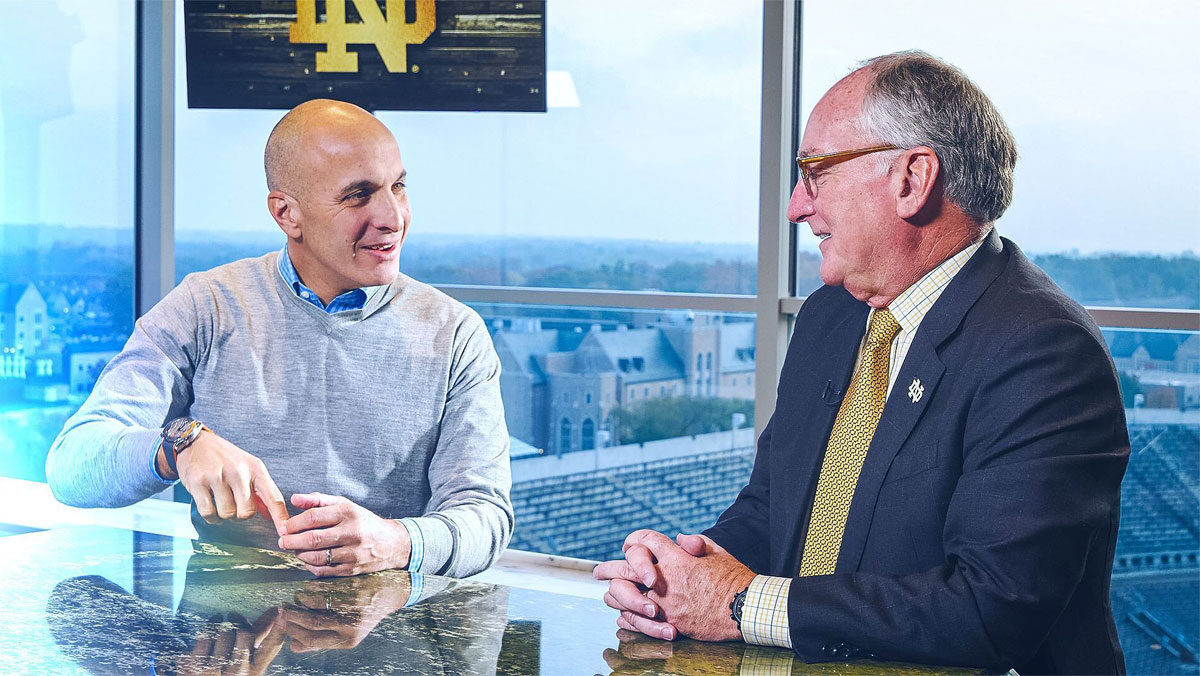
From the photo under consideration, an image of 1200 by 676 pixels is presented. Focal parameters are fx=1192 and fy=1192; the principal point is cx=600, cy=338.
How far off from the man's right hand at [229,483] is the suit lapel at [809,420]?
74 cm

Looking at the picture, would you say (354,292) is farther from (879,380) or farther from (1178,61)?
(1178,61)

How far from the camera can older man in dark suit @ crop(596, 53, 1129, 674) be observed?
1373 millimetres

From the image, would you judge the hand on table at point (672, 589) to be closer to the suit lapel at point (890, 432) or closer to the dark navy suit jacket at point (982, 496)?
the dark navy suit jacket at point (982, 496)

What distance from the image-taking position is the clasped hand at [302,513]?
1.64 m

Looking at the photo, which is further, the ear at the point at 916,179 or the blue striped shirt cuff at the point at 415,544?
the blue striped shirt cuff at the point at 415,544

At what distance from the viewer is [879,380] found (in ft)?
5.74

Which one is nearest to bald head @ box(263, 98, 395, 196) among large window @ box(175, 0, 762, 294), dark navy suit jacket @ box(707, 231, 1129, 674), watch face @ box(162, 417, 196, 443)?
watch face @ box(162, 417, 196, 443)

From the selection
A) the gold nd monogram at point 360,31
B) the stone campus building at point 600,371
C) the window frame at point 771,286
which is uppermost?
the gold nd monogram at point 360,31

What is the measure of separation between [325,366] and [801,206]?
1.03 metres

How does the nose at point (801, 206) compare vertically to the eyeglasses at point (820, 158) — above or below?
below

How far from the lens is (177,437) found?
6.32 feet

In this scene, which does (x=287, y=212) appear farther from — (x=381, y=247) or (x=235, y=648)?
(x=235, y=648)

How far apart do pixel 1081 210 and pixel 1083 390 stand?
2.18 m

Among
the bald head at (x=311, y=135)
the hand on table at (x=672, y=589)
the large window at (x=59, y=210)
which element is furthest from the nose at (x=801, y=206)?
the large window at (x=59, y=210)
